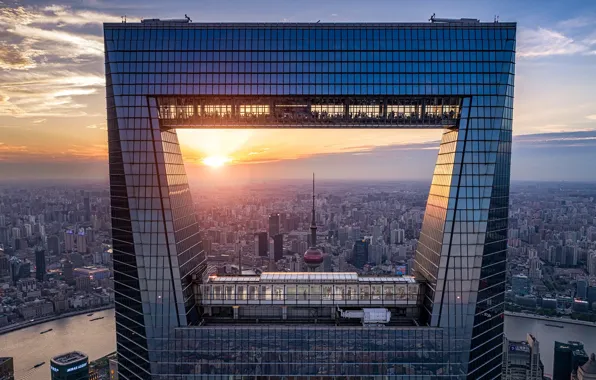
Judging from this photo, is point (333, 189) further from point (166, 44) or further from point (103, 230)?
point (166, 44)

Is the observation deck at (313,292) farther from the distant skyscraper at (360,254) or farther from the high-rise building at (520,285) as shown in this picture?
the high-rise building at (520,285)

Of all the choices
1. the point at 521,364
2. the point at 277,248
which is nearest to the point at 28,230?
the point at 277,248

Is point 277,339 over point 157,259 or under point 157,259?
under

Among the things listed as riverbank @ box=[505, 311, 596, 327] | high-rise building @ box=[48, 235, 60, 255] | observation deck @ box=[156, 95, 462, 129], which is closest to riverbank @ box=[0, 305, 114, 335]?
high-rise building @ box=[48, 235, 60, 255]

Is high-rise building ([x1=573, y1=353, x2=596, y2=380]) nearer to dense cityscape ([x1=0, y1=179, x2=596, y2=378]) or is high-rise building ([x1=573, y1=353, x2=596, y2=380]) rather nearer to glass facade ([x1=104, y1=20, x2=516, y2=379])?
dense cityscape ([x1=0, y1=179, x2=596, y2=378])

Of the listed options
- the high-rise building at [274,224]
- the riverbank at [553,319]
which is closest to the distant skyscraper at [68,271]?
the high-rise building at [274,224]

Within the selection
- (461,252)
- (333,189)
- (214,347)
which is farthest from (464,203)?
(333,189)

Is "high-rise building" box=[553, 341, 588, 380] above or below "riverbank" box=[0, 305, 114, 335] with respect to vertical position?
above
